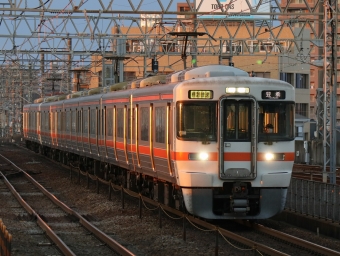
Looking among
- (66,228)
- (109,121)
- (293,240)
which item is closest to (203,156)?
(293,240)

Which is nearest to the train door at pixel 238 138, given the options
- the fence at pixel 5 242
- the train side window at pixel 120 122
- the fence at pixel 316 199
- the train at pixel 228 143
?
the train at pixel 228 143

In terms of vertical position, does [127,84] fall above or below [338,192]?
above

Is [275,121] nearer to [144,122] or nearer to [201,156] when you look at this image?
[201,156]

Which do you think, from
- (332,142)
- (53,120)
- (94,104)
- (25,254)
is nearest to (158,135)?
(25,254)

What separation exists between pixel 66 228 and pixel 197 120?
3.29 metres

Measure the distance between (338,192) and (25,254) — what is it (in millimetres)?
5550

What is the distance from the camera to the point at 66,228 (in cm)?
1522

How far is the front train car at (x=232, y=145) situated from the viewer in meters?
13.9

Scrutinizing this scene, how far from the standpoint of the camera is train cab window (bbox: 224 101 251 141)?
1396 centimetres

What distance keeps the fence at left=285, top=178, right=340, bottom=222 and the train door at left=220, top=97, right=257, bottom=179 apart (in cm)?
158

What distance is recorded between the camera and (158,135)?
51.9 ft

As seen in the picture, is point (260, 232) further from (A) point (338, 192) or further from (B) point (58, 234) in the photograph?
(B) point (58, 234)

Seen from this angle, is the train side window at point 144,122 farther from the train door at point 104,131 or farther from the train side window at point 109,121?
the train door at point 104,131

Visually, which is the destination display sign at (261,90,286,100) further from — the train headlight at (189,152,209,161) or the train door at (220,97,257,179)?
the train headlight at (189,152,209,161)
